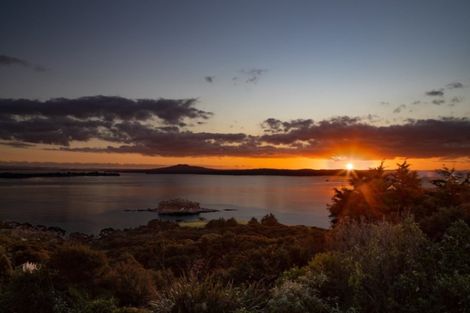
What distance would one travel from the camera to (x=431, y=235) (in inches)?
508

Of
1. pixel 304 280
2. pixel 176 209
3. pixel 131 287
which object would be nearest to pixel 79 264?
pixel 131 287

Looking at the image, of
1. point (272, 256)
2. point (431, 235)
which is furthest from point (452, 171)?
point (272, 256)

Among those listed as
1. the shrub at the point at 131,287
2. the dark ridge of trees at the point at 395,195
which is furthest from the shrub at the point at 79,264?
the dark ridge of trees at the point at 395,195

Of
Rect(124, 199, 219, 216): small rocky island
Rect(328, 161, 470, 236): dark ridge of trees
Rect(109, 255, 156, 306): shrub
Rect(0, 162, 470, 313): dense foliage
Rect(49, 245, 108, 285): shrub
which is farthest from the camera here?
Rect(124, 199, 219, 216): small rocky island

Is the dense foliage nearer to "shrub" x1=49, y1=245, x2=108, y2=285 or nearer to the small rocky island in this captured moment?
"shrub" x1=49, y1=245, x2=108, y2=285

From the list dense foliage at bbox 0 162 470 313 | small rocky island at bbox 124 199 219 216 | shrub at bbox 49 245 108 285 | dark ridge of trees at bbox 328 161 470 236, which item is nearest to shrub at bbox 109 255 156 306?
dense foliage at bbox 0 162 470 313

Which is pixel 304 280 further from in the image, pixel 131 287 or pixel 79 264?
pixel 79 264

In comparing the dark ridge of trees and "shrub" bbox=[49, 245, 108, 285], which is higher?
the dark ridge of trees

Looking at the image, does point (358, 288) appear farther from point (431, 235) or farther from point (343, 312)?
point (431, 235)

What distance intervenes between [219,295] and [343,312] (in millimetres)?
2022

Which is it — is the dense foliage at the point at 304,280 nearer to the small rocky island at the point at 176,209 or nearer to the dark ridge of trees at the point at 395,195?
the dark ridge of trees at the point at 395,195

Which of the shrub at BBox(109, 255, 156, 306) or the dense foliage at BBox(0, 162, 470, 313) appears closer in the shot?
the dense foliage at BBox(0, 162, 470, 313)

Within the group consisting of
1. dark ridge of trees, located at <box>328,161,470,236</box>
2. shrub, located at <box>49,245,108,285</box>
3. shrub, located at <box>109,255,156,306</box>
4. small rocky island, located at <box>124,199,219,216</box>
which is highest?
dark ridge of trees, located at <box>328,161,470,236</box>

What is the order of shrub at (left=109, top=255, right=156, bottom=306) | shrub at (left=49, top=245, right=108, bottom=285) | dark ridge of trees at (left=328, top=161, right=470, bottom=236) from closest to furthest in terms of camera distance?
shrub at (left=109, top=255, right=156, bottom=306) < shrub at (left=49, top=245, right=108, bottom=285) < dark ridge of trees at (left=328, top=161, right=470, bottom=236)
